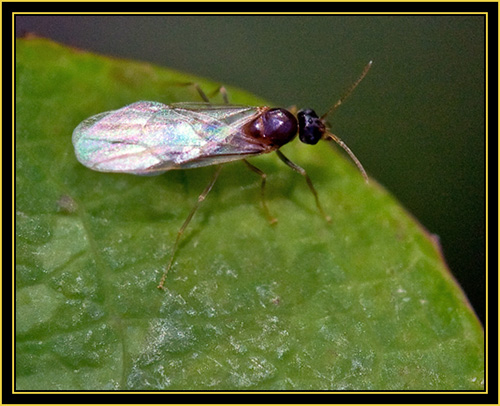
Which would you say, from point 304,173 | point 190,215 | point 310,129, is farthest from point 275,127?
point 190,215

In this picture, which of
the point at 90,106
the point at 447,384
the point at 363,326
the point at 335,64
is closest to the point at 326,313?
the point at 363,326

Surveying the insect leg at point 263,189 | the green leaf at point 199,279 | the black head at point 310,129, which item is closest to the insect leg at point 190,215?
the green leaf at point 199,279

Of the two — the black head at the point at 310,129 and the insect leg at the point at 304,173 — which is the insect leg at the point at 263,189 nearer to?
the insect leg at the point at 304,173

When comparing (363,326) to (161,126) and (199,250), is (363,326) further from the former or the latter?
(161,126)

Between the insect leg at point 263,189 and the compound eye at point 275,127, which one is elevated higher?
the compound eye at point 275,127

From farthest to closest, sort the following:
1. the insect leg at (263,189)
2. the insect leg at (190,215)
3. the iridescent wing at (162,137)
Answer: the insect leg at (263,189) < the iridescent wing at (162,137) < the insect leg at (190,215)
